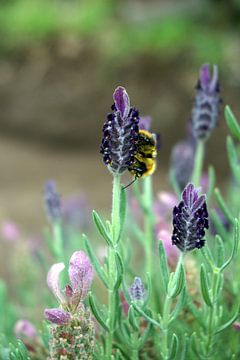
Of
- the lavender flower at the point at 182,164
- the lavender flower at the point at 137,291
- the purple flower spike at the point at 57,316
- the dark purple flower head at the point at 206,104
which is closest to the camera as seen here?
the purple flower spike at the point at 57,316

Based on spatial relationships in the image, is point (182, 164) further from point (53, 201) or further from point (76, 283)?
point (76, 283)

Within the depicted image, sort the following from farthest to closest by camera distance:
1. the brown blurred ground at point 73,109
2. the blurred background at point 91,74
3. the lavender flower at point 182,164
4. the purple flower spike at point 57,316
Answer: the blurred background at point 91,74
the brown blurred ground at point 73,109
the lavender flower at point 182,164
the purple flower spike at point 57,316

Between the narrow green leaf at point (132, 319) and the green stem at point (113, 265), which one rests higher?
the green stem at point (113, 265)

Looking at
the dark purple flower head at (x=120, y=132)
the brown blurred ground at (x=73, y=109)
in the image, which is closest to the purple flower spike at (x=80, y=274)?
the dark purple flower head at (x=120, y=132)

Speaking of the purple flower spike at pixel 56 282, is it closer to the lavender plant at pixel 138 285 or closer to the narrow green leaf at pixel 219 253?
the lavender plant at pixel 138 285

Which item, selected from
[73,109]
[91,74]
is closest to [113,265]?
[73,109]

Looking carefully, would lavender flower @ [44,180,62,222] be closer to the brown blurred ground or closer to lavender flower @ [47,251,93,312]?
lavender flower @ [47,251,93,312]

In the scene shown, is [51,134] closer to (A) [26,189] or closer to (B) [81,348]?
(A) [26,189]
